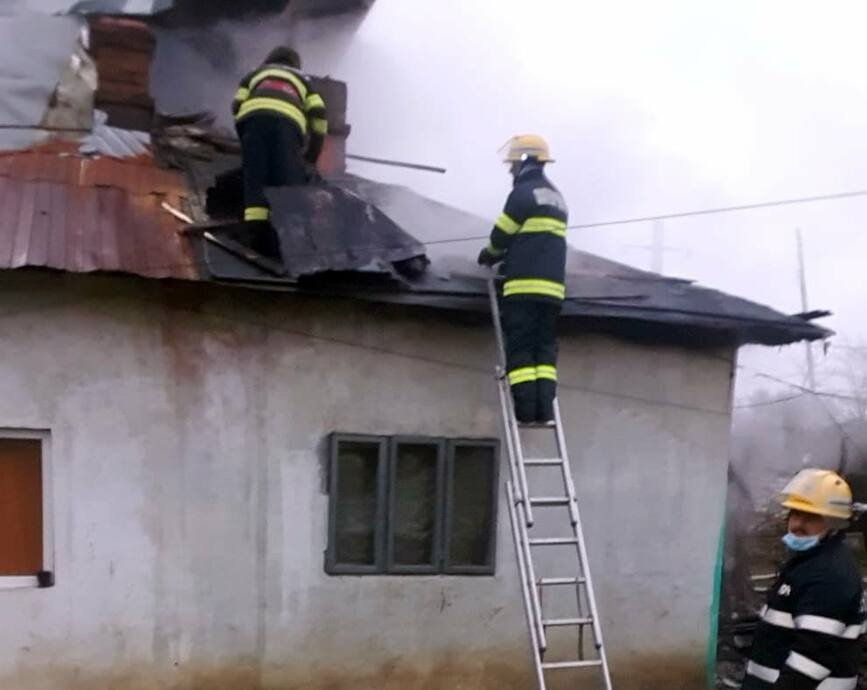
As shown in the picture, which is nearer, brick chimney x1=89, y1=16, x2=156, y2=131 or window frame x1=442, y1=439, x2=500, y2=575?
window frame x1=442, y1=439, x2=500, y2=575

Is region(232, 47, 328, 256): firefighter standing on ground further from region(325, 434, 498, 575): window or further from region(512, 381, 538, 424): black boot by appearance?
region(512, 381, 538, 424): black boot

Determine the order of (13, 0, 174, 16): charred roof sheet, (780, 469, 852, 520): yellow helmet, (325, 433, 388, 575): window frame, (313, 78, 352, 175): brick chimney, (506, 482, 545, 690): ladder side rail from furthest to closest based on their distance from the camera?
(313, 78, 352, 175): brick chimney < (13, 0, 174, 16): charred roof sheet < (325, 433, 388, 575): window frame < (506, 482, 545, 690): ladder side rail < (780, 469, 852, 520): yellow helmet

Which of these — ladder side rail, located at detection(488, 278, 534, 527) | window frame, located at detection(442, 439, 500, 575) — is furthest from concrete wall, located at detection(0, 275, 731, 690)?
ladder side rail, located at detection(488, 278, 534, 527)

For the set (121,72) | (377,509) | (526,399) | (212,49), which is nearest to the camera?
(526,399)

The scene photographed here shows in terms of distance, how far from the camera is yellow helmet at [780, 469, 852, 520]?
11.5ft

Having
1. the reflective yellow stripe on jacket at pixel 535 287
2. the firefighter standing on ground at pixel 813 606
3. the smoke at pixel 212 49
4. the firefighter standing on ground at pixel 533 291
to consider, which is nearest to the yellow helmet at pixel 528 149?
the firefighter standing on ground at pixel 533 291

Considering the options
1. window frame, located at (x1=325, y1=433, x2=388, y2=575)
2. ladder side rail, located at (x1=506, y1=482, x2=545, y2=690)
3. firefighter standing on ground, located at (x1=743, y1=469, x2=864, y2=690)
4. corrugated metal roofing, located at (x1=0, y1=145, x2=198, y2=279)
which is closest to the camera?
firefighter standing on ground, located at (x1=743, y1=469, x2=864, y2=690)

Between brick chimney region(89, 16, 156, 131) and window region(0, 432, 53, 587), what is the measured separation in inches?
95.6

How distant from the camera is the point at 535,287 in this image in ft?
16.7

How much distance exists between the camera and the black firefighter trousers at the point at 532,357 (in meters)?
5.05

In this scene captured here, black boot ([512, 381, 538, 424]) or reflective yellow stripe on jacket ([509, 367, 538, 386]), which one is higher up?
reflective yellow stripe on jacket ([509, 367, 538, 386])

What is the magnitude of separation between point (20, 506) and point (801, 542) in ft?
12.8

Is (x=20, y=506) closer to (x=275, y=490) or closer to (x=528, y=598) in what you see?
(x=275, y=490)

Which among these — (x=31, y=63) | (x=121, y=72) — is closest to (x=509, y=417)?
(x=121, y=72)
